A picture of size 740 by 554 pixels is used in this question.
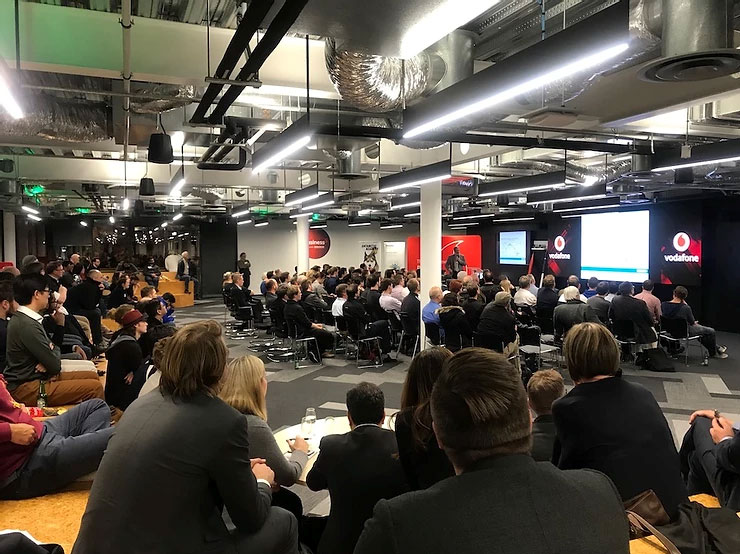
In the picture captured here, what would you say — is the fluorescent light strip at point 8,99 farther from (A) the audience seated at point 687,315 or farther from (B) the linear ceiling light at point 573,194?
(A) the audience seated at point 687,315

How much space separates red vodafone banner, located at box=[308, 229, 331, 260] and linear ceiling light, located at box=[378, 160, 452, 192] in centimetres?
1578

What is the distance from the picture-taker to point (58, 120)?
19.1 feet

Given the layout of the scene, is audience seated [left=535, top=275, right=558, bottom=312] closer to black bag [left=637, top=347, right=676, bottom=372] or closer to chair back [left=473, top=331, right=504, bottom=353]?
black bag [left=637, top=347, right=676, bottom=372]

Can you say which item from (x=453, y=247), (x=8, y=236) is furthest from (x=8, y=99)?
(x=453, y=247)

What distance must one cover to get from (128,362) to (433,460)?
10.5 feet

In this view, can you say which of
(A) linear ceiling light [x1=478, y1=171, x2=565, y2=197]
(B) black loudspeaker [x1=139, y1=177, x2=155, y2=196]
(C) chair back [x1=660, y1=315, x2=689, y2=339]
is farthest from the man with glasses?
(C) chair back [x1=660, y1=315, x2=689, y2=339]

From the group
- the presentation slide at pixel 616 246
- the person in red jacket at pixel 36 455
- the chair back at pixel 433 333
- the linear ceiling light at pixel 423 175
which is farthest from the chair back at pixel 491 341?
the presentation slide at pixel 616 246

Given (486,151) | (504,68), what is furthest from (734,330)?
(504,68)

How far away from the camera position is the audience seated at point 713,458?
258 cm

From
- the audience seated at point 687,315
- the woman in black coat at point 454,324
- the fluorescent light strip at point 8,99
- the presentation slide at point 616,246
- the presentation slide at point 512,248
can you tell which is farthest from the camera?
the presentation slide at point 512,248

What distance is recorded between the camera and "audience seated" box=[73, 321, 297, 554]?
1798 millimetres

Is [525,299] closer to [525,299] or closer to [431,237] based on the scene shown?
[525,299]

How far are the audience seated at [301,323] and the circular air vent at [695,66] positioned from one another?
672cm

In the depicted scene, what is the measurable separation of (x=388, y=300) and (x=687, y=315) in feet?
16.5
